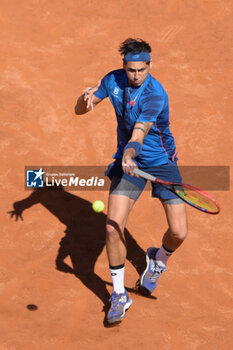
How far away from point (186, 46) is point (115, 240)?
22.0ft

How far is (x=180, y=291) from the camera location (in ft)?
25.0

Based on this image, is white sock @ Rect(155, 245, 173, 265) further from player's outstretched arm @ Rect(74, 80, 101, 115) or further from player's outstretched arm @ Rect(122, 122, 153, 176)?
player's outstretched arm @ Rect(74, 80, 101, 115)

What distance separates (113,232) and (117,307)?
2.97 feet

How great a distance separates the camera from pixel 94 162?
9742mm

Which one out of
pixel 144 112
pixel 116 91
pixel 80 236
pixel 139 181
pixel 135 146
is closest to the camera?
pixel 135 146

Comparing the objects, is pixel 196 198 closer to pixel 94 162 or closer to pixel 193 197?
pixel 193 197

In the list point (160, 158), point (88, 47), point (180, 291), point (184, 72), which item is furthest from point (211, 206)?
point (88, 47)

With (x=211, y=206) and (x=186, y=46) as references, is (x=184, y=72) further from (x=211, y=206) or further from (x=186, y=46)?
(x=211, y=206)

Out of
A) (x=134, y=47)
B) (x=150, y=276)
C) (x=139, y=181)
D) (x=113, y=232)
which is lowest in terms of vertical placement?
(x=150, y=276)

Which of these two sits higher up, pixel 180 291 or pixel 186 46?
pixel 186 46

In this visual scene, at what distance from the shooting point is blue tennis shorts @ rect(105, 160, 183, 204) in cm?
680

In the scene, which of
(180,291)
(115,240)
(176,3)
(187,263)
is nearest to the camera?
(115,240)

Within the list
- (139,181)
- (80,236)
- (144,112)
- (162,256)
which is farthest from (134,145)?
(80,236)

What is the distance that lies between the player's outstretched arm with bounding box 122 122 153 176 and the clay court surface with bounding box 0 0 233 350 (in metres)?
1.98
